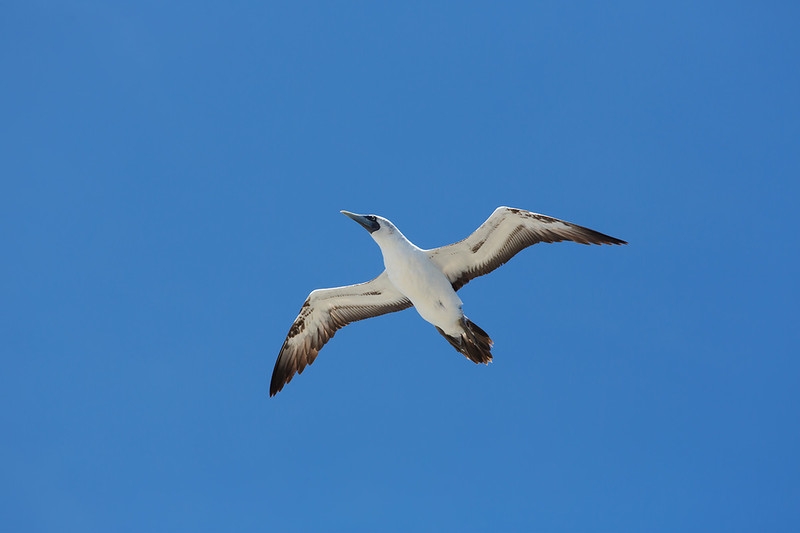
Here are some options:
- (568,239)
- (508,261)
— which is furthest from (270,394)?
(568,239)

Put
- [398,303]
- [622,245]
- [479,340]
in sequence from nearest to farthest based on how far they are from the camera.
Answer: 1. [622,245]
2. [479,340]
3. [398,303]

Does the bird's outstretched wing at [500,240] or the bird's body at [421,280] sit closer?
the bird's outstretched wing at [500,240]

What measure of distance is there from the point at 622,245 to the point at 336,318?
21.1ft

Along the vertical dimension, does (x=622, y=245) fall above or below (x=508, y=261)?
below

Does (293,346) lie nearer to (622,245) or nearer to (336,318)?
(336,318)

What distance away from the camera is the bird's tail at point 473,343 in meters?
15.8

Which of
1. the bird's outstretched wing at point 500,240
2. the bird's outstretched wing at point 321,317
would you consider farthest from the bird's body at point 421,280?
the bird's outstretched wing at point 321,317

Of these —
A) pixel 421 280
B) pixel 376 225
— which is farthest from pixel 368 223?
pixel 421 280

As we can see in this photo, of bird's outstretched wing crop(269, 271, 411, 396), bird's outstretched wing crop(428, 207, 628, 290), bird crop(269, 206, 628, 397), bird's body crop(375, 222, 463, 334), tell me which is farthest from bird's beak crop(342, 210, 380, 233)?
bird's outstretched wing crop(269, 271, 411, 396)

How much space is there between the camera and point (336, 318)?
17875 millimetres

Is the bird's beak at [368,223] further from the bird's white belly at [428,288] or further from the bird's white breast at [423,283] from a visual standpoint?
the bird's white belly at [428,288]

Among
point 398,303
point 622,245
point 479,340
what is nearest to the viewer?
point 622,245

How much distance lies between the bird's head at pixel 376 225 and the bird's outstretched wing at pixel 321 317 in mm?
1858

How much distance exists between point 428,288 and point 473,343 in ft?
4.63
